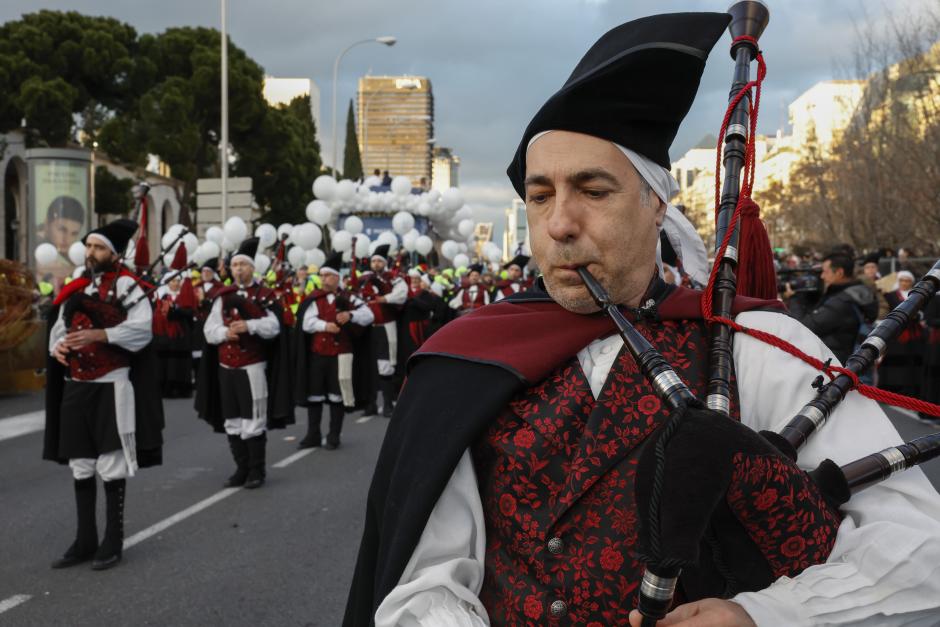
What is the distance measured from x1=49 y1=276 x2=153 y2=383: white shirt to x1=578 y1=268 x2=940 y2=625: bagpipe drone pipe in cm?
517

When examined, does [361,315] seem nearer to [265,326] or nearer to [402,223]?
[265,326]

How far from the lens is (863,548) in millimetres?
1433

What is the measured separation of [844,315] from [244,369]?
5.85 metres

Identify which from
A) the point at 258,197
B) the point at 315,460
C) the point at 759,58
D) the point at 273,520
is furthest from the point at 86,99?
the point at 759,58

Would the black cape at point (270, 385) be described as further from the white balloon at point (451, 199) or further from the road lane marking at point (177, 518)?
the white balloon at point (451, 199)

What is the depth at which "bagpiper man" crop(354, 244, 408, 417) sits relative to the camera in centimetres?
1385

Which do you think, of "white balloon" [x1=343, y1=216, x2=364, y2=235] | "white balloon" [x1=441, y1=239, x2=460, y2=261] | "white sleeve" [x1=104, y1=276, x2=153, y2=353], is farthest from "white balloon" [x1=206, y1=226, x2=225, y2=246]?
"white sleeve" [x1=104, y1=276, x2=153, y2=353]

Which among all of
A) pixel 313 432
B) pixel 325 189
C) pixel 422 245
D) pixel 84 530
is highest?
pixel 325 189

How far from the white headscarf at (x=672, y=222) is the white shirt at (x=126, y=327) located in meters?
4.70

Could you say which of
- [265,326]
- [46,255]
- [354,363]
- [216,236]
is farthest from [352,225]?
[265,326]

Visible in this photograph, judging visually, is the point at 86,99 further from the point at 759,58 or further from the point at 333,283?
the point at 759,58

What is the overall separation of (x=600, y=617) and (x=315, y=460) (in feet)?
26.1

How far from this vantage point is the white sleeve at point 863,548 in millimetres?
1405

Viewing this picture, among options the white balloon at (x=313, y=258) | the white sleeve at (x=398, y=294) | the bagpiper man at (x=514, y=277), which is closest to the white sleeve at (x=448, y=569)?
the white sleeve at (x=398, y=294)
